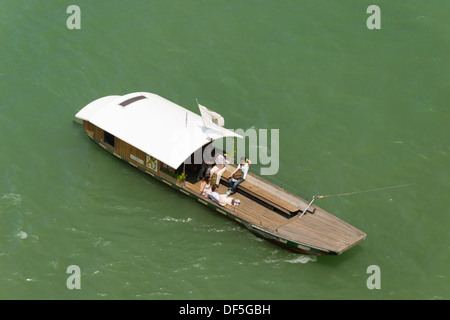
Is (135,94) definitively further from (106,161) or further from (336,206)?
(336,206)

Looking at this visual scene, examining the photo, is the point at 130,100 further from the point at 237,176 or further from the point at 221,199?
the point at 221,199

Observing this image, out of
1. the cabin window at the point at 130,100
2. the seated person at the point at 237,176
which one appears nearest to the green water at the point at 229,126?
the seated person at the point at 237,176

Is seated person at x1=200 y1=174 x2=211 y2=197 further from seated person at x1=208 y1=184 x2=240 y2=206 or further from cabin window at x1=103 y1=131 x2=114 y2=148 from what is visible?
cabin window at x1=103 y1=131 x2=114 y2=148

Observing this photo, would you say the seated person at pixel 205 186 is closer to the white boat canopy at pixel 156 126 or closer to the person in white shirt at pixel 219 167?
the person in white shirt at pixel 219 167

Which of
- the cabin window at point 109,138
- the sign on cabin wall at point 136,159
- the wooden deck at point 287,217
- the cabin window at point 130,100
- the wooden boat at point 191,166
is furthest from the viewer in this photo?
the cabin window at point 109,138

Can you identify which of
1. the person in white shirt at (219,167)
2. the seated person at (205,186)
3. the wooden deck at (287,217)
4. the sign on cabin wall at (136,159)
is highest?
the sign on cabin wall at (136,159)

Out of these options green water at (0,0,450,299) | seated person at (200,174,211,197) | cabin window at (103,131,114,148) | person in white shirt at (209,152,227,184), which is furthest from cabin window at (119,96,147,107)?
seated person at (200,174,211,197)
